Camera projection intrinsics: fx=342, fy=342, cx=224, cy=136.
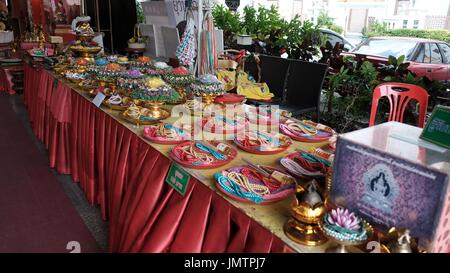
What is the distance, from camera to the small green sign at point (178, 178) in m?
0.87

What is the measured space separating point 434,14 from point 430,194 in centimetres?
743

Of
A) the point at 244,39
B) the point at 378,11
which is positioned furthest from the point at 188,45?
the point at 378,11

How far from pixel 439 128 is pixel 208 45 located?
1414mm

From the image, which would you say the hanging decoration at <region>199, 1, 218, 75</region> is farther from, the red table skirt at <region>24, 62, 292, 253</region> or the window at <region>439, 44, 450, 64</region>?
the window at <region>439, 44, 450, 64</region>

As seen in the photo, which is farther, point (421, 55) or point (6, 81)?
point (6, 81)

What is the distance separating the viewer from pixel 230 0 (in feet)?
11.7

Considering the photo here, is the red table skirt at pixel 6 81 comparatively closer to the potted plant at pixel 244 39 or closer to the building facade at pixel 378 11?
the potted plant at pixel 244 39

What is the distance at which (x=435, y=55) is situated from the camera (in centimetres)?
377

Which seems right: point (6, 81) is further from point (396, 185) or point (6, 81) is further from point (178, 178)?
point (396, 185)

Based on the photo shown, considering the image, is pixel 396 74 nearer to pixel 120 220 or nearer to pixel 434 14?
pixel 120 220

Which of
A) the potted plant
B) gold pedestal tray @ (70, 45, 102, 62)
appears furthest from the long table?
the potted plant

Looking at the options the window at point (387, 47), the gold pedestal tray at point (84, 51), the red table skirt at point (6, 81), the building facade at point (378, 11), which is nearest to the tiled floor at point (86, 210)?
the gold pedestal tray at point (84, 51)

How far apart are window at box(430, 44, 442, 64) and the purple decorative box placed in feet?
12.0
